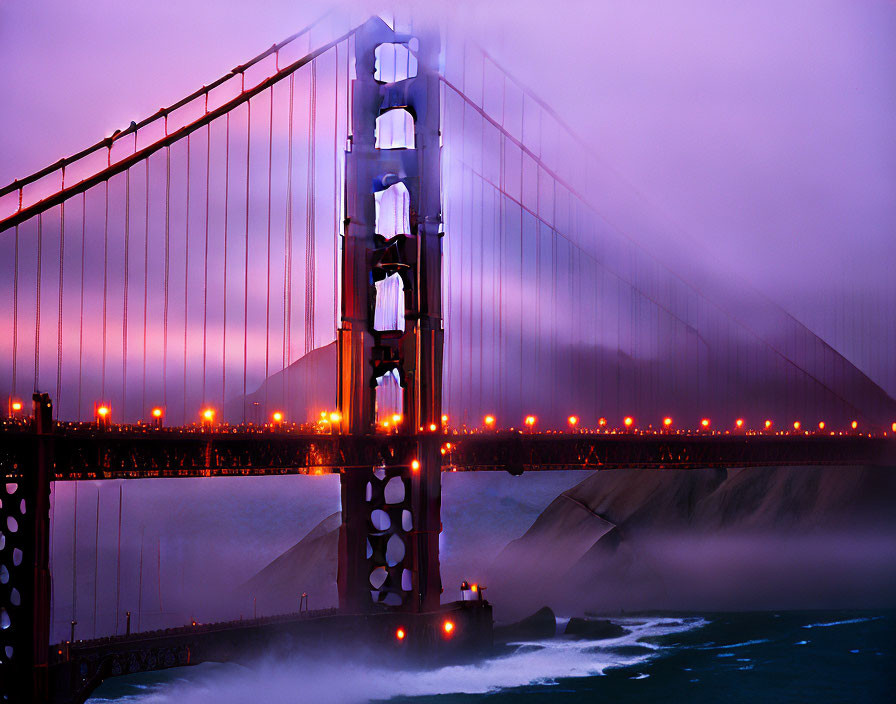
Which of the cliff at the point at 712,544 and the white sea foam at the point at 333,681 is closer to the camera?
the white sea foam at the point at 333,681

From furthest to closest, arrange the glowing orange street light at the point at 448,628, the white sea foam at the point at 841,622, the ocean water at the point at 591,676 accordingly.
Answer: the white sea foam at the point at 841,622 → the glowing orange street light at the point at 448,628 → the ocean water at the point at 591,676

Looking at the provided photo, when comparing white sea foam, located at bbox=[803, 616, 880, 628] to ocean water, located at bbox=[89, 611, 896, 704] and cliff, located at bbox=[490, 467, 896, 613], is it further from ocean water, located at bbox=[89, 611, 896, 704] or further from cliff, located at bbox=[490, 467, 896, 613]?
cliff, located at bbox=[490, 467, 896, 613]

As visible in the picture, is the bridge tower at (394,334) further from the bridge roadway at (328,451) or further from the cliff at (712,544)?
the cliff at (712,544)

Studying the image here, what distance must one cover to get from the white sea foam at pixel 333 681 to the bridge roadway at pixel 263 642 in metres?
0.87

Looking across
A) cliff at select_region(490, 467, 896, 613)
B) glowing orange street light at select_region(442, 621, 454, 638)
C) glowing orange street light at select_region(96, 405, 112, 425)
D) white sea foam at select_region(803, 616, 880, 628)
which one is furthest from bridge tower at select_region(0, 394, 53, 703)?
cliff at select_region(490, 467, 896, 613)

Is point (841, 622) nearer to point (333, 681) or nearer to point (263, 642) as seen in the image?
point (333, 681)

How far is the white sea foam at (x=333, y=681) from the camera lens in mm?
51469

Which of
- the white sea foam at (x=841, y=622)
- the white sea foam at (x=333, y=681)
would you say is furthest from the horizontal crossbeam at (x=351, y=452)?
the white sea foam at (x=841, y=622)

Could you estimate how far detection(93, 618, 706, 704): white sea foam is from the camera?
51.5 metres

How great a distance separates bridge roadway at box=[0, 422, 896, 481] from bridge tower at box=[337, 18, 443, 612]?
142 cm

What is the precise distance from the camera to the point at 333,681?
173ft

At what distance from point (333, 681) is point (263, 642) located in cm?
375

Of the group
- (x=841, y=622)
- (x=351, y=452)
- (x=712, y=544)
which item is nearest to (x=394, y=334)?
(x=351, y=452)

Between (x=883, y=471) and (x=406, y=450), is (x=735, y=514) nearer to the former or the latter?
(x=883, y=471)
